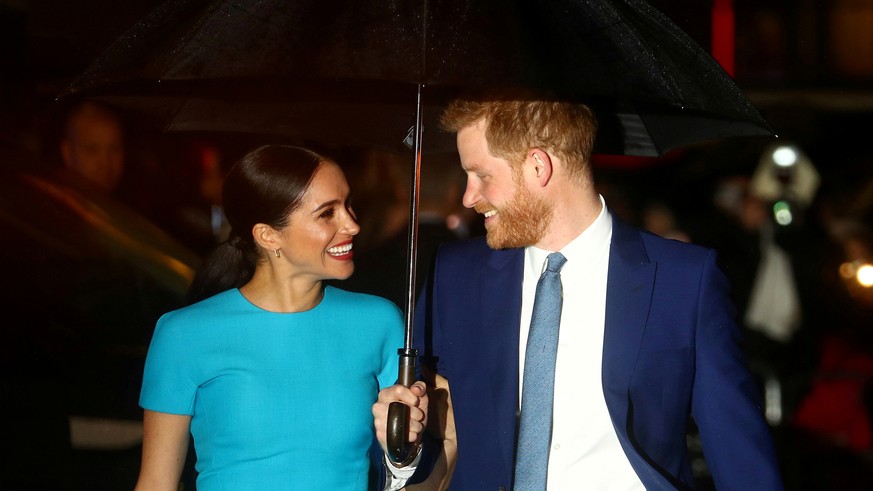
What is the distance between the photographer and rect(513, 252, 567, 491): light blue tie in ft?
9.47

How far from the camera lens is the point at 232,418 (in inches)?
119

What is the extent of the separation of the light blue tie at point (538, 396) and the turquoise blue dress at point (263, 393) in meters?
0.51

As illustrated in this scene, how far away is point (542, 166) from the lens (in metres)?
3.05

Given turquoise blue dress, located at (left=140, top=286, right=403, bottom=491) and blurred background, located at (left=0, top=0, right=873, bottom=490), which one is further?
blurred background, located at (left=0, top=0, right=873, bottom=490)

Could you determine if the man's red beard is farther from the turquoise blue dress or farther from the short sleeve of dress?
the short sleeve of dress

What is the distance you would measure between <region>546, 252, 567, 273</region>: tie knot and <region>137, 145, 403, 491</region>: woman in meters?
0.59

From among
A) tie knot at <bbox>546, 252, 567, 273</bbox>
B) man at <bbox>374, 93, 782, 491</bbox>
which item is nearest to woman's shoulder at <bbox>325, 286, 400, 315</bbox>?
man at <bbox>374, 93, 782, 491</bbox>

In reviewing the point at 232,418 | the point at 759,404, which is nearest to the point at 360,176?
the point at 232,418

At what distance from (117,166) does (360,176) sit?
1360 millimetres

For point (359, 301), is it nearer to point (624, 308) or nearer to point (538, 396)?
point (538, 396)

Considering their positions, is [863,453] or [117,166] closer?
[117,166]

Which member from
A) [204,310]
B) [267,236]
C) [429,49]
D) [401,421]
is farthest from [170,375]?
[429,49]

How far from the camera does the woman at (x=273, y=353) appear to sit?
9.91 feet

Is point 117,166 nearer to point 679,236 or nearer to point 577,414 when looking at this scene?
point 577,414
